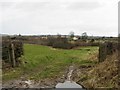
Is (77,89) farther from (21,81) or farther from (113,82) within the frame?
(21,81)

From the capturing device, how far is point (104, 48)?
23.1 meters

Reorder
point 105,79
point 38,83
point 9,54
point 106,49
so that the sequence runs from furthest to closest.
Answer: point 106,49 < point 9,54 < point 38,83 < point 105,79

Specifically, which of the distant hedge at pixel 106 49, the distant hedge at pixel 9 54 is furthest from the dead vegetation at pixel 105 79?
the distant hedge at pixel 9 54

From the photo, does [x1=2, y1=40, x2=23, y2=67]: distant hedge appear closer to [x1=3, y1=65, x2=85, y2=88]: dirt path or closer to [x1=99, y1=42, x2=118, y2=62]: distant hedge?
[x1=3, y1=65, x2=85, y2=88]: dirt path

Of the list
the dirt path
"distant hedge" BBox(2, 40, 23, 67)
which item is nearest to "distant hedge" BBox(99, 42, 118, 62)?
the dirt path

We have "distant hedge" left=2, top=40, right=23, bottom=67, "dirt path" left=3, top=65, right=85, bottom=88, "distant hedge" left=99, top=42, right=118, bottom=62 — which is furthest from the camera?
"distant hedge" left=99, top=42, right=118, bottom=62

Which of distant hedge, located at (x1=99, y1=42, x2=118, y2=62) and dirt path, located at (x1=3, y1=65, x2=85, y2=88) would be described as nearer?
dirt path, located at (x1=3, y1=65, x2=85, y2=88)

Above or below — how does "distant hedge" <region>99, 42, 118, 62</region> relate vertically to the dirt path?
above

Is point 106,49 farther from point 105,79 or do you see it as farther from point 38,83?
point 105,79

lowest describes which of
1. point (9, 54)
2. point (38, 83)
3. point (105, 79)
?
point (38, 83)

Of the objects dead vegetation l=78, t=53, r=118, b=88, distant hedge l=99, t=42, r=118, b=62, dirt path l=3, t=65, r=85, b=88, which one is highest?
distant hedge l=99, t=42, r=118, b=62

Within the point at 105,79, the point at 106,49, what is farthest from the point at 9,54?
the point at 105,79

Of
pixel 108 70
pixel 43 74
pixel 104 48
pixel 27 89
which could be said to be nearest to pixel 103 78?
pixel 108 70

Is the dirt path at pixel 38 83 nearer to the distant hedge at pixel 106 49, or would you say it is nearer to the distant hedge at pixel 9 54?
the distant hedge at pixel 9 54
